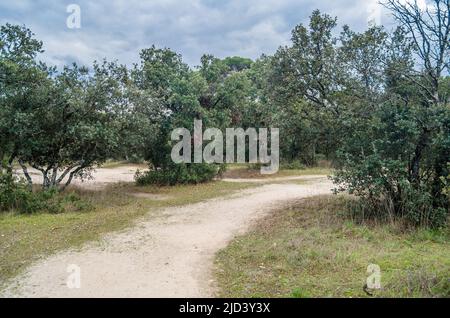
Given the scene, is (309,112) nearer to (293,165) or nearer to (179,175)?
(179,175)

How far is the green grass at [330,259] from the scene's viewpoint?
468 cm

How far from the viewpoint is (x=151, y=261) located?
6.00 m

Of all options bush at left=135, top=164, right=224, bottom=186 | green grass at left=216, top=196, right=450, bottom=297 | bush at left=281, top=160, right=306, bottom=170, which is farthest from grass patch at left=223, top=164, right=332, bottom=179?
green grass at left=216, top=196, right=450, bottom=297

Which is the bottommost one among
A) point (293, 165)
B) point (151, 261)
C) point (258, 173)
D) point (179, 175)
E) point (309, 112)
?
point (151, 261)

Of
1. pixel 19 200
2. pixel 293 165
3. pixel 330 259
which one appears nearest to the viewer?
pixel 330 259

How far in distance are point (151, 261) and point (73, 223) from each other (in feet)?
12.1

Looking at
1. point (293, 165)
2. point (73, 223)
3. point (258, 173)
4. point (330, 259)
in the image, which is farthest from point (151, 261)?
point (293, 165)

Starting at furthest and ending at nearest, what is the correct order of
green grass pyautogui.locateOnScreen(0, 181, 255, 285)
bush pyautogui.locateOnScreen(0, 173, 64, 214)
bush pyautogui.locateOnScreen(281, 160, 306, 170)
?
bush pyautogui.locateOnScreen(281, 160, 306, 170), bush pyautogui.locateOnScreen(0, 173, 64, 214), green grass pyautogui.locateOnScreen(0, 181, 255, 285)

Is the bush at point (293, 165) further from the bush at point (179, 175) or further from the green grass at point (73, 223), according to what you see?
the green grass at point (73, 223)

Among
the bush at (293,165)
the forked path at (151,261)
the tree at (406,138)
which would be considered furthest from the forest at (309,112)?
the bush at (293,165)

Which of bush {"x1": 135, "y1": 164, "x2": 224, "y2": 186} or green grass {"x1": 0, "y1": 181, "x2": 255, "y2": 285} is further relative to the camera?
bush {"x1": 135, "y1": 164, "x2": 224, "y2": 186}

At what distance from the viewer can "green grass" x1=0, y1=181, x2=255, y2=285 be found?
6461mm

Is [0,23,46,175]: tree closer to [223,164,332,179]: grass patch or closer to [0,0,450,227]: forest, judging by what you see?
[0,0,450,227]: forest

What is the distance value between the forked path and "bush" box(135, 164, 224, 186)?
5.75 metres
